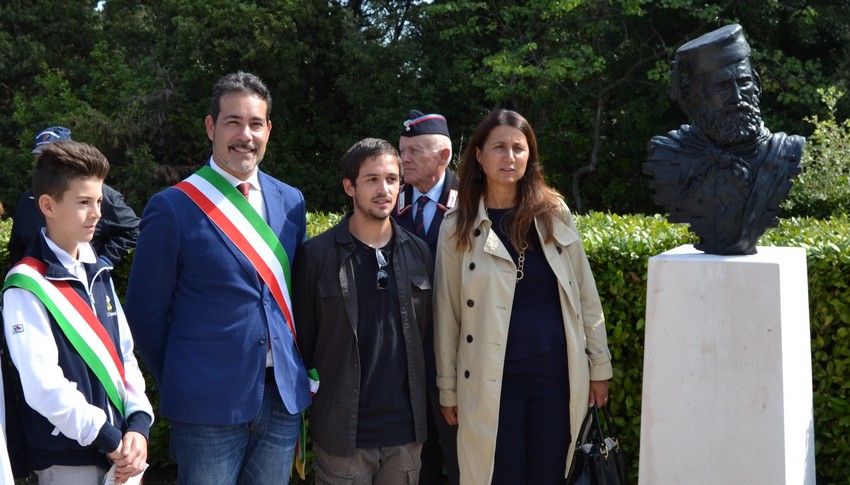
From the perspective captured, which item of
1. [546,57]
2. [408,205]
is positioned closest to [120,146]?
[546,57]

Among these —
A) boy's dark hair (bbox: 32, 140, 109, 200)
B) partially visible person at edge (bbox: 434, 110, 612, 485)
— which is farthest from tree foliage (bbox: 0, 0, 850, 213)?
boy's dark hair (bbox: 32, 140, 109, 200)

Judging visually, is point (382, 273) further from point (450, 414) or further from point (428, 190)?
point (428, 190)

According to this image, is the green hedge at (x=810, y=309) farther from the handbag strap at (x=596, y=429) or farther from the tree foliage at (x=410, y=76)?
the tree foliage at (x=410, y=76)

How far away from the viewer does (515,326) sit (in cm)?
320

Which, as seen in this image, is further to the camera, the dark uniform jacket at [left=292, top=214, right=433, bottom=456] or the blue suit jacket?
the dark uniform jacket at [left=292, top=214, right=433, bottom=456]

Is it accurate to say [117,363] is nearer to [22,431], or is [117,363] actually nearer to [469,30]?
[22,431]

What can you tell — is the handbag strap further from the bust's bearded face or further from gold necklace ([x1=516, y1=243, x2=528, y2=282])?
the bust's bearded face

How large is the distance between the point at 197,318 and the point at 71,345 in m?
0.40

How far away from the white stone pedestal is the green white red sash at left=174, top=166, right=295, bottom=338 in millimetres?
1426

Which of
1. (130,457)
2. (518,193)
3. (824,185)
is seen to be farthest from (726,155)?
(824,185)

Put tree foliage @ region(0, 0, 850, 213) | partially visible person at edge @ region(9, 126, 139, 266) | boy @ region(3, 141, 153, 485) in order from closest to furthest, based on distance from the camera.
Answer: boy @ region(3, 141, 153, 485), partially visible person at edge @ region(9, 126, 139, 266), tree foliage @ region(0, 0, 850, 213)

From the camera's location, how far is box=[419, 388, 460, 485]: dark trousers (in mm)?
3461

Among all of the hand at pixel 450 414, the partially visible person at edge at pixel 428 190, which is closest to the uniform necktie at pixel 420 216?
the partially visible person at edge at pixel 428 190

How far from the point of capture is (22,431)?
2.59 m
